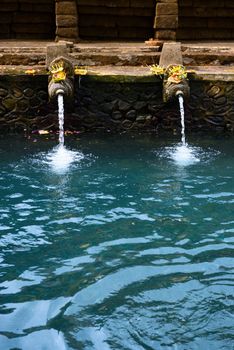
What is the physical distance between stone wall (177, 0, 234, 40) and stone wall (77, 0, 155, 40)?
2.96 ft

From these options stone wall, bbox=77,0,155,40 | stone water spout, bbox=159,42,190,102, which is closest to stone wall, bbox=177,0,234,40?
stone wall, bbox=77,0,155,40

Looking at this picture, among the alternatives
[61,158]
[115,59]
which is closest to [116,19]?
[115,59]

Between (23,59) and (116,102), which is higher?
(23,59)

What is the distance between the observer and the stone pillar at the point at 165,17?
1371cm

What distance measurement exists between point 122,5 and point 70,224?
385 inches

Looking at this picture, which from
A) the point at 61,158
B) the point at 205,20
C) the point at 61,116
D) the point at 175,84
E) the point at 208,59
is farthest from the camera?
the point at 205,20

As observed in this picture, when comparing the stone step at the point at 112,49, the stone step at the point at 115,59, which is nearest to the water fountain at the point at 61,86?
the stone step at the point at 115,59

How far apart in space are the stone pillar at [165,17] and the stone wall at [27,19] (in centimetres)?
292

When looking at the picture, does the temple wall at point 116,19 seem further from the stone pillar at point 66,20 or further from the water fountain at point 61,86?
the water fountain at point 61,86

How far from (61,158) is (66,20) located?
6.04m

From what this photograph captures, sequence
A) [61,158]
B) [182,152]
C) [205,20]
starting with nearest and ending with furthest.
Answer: [61,158] → [182,152] → [205,20]

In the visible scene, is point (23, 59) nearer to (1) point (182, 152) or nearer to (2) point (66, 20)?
(2) point (66, 20)

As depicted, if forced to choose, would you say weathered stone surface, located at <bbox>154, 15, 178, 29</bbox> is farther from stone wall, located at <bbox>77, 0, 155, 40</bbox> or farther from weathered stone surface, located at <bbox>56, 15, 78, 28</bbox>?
weathered stone surface, located at <bbox>56, 15, 78, 28</bbox>

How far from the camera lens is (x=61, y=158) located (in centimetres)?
889
